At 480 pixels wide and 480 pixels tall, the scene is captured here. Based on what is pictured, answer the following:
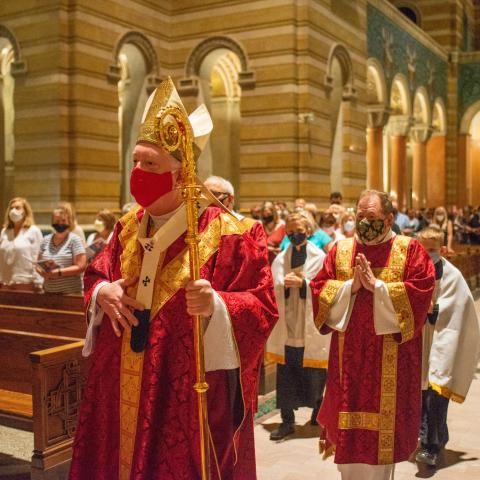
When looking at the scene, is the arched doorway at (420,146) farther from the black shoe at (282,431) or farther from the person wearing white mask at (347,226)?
the black shoe at (282,431)

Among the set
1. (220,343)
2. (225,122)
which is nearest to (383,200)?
(220,343)

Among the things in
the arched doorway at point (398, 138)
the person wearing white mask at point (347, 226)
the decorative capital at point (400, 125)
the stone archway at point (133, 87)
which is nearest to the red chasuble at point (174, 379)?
the person wearing white mask at point (347, 226)

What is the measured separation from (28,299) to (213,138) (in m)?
11.5

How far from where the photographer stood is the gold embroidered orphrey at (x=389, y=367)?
3838 mm

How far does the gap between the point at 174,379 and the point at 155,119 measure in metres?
0.96

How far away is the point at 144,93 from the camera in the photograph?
49.6ft

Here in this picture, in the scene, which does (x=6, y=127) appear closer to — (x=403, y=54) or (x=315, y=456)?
(x=403, y=54)

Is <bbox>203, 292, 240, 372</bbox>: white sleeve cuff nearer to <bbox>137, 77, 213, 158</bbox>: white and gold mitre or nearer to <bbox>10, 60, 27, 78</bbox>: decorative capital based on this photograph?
<bbox>137, 77, 213, 158</bbox>: white and gold mitre

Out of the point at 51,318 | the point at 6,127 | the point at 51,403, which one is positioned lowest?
the point at 51,403

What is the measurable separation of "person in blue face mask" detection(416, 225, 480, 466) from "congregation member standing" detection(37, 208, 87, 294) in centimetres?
345

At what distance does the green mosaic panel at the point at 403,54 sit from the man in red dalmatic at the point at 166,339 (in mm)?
17338

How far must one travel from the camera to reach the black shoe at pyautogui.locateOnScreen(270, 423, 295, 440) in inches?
212

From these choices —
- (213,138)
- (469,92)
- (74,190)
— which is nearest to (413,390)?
(74,190)

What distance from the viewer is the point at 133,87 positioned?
49.5 ft
